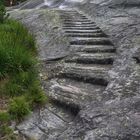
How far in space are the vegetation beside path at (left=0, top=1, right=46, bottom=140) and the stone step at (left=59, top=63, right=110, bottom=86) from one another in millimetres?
654

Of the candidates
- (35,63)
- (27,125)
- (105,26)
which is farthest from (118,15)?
(27,125)

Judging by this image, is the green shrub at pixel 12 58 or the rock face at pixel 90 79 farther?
the green shrub at pixel 12 58

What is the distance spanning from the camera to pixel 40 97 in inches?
226

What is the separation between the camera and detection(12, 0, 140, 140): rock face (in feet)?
16.0

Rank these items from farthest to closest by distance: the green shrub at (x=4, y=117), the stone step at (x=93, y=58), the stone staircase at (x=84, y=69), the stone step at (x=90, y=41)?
1. the stone step at (x=90, y=41)
2. the stone step at (x=93, y=58)
3. the stone staircase at (x=84, y=69)
4. the green shrub at (x=4, y=117)

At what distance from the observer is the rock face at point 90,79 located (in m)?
4.86

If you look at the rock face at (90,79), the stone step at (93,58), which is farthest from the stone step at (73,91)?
the stone step at (93,58)

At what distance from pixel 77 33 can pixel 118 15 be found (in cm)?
164

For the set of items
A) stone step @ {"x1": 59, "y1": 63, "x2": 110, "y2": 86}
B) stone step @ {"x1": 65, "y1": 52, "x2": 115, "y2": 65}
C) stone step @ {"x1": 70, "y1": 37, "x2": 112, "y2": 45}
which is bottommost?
stone step @ {"x1": 59, "y1": 63, "x2": 110, "y2": 86}

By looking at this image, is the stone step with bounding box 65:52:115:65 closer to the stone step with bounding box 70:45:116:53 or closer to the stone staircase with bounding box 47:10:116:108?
the stone staircase with bounding box 47:10:116:108

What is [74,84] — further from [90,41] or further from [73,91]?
[90,41]

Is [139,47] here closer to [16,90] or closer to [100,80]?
[100,80]

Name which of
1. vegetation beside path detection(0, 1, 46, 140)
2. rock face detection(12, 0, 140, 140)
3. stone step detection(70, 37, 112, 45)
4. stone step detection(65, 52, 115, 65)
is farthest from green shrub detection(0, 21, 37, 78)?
stone step detection(70, 37, 112, 45)

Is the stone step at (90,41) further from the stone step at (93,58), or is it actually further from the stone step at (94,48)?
the stone step at (93,58)
